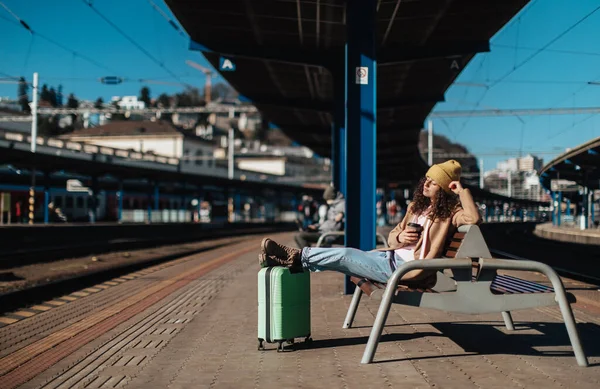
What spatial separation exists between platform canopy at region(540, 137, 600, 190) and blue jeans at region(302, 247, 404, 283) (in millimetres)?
20319

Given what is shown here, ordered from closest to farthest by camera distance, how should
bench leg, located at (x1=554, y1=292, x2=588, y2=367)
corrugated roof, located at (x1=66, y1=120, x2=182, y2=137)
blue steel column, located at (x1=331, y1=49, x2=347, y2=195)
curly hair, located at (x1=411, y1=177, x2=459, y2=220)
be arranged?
bench leg, located at (x1=554, y1=292, x2=588, y2=367)
curly hair, located at (x1=411, y1=177, x2=459, y2=220)
blue steel column, located at (x1=331, y1=49, x2=347, y2=195)
corrugated roof, located at (x1=66, y1=120, x2=182, y2=137)

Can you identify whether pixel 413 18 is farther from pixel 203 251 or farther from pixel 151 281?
pixel 203 251

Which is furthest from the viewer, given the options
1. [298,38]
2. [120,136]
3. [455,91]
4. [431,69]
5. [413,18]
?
[120,136]

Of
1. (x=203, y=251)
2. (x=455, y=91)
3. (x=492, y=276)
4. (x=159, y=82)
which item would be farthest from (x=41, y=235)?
(x=159, y=82)

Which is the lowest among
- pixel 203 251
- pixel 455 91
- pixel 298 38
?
pixel 203 251

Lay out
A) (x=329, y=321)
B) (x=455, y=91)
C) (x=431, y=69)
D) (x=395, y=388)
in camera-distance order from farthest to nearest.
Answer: (x=455, y=91), (x=431, y=69), (x=329, y=321), (x=395, y=388)

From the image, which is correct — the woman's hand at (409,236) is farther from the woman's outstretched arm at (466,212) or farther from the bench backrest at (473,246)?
the bench backrest at (473,246)

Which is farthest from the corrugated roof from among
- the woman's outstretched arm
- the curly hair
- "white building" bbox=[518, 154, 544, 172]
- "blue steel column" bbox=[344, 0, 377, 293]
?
the woman's outstretched arm

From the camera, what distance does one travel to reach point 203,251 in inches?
1008

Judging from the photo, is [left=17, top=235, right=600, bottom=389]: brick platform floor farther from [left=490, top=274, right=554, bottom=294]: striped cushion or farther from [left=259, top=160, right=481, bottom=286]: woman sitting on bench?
[left=259, top=160, right=481, bottom=286]: woman sitting on bench

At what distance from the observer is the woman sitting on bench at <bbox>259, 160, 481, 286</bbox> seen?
18.6ft

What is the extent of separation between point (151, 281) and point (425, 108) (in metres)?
16.6

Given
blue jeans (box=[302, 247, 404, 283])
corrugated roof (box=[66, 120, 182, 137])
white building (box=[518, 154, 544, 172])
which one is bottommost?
blue jeans (box=[302, 247, 404, 283])

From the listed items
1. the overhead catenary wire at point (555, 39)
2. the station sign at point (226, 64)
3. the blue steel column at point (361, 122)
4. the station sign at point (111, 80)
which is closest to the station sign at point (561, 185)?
the overhead catenary wire at point (555, 39)
